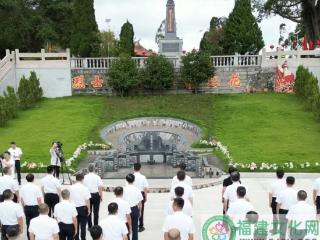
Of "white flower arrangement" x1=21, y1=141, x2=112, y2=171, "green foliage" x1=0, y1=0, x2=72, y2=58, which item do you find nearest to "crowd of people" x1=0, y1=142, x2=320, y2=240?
"white flower arrangement" x1=21, y1=141, x2=112, y2=171

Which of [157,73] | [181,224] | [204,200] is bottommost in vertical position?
[204,200]

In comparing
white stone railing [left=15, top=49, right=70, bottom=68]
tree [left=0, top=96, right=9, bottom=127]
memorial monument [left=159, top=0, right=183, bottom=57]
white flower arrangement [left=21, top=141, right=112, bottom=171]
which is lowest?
white flower arrangement [left=21, top=141, right=112, bottom=171]

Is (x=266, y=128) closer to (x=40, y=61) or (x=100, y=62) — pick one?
(x=100, y=62)

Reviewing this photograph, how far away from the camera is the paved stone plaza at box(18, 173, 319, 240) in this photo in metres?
11.1

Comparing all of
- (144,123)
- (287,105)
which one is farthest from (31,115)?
(287,105)

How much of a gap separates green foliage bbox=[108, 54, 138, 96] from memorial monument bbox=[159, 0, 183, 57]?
3723 mm

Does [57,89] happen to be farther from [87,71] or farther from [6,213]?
[6,213]

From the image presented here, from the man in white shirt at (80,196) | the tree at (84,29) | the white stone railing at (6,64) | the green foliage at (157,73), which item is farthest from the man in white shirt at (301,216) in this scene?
the tree at (84,29)

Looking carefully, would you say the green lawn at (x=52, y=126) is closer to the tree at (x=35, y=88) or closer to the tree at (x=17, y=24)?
the tree at (x=35, y=88)

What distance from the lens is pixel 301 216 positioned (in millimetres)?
7789

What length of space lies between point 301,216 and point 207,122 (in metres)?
13.8

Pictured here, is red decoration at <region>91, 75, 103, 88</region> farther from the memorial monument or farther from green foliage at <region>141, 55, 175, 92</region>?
the memorial monument

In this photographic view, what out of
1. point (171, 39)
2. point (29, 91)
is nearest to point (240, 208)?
point (29, 91)

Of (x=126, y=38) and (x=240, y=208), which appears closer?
(x=240, y=208)
